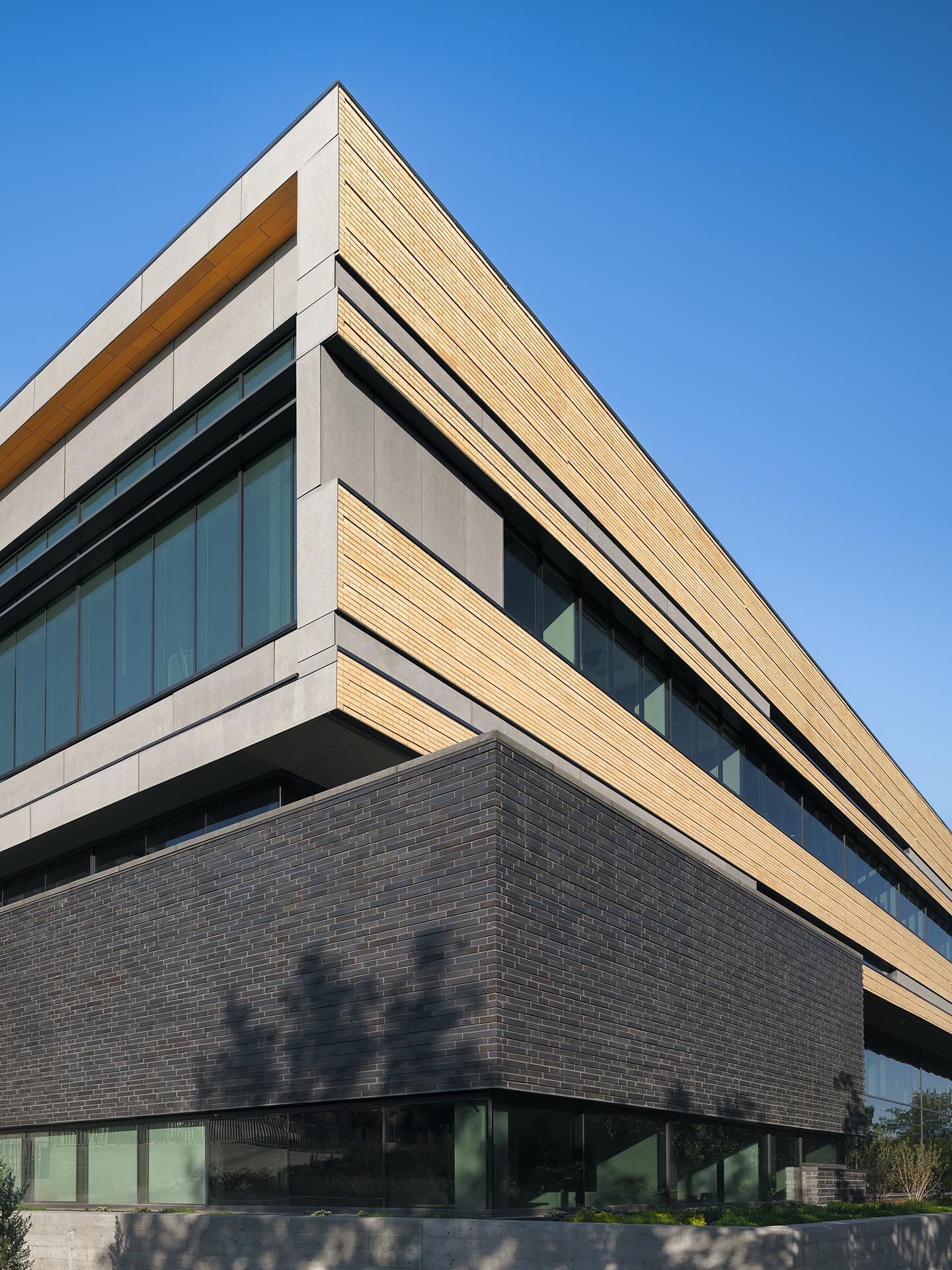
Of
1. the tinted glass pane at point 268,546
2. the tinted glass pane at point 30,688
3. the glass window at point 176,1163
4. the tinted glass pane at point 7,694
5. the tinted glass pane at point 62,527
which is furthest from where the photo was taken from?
the tinted glass pane at point 7,694

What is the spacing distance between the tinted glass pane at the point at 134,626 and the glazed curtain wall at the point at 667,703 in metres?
6.05

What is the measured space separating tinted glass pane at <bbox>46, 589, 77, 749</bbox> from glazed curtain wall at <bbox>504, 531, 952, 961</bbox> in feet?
26.8

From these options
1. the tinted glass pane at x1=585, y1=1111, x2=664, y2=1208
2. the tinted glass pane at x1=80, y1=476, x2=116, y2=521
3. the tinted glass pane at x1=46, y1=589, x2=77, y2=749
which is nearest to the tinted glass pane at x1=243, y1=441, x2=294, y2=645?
the tinted glass pane at x1=80, y1=476, x2=116, y2=521

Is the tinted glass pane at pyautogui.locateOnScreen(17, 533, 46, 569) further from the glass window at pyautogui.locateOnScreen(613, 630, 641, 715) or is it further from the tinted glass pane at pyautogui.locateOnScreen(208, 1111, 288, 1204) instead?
the tinted glass pane at pyautogui.locateOnScreen(208, 1111, 288, 1204)

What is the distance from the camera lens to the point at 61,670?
23.6 m

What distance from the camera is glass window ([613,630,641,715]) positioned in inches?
993

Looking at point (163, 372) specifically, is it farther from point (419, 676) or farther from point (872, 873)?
point (872, 873)

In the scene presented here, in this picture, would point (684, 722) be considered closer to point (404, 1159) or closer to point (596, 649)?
point (596, 649)

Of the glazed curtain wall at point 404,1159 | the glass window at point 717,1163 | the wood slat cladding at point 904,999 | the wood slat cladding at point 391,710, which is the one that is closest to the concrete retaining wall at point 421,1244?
the glazed curtain wall at point 404,1159

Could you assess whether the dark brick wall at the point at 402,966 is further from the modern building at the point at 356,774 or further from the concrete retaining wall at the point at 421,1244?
the concrete retaining wall at the point at 421,1244

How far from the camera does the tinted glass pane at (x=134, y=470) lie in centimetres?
2169

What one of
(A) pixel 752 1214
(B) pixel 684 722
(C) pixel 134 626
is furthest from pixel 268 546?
(B) pixel 684 722

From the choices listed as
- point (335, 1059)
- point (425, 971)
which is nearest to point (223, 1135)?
point (335, 1059)

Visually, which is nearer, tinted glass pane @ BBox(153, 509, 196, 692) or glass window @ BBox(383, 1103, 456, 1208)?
glass window @ BBox(383, 1103, 456, 1208)
